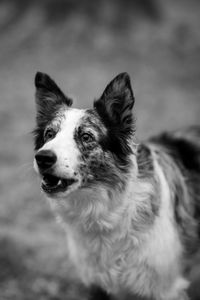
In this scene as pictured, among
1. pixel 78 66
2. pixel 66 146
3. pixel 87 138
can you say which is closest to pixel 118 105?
pixel 87 138

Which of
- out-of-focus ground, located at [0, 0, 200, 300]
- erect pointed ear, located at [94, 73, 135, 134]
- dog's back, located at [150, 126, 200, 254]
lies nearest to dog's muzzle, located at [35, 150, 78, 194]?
erect pointed ear, located at [94, 73, 135, 134]

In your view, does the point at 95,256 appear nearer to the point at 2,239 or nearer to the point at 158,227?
the point at 158,227

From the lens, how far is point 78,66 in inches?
542

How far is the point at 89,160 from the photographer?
3680 mm

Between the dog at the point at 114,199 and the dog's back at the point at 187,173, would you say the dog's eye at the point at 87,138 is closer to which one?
the dog at the point at 114,199

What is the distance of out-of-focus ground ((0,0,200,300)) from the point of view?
7.17m

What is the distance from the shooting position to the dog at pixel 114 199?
372cm

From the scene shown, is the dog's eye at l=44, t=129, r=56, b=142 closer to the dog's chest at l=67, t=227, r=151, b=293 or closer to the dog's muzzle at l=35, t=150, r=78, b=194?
the dog's muzzle at l=35, t=150, r=78, b=194

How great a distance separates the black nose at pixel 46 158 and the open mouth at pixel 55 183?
0.61 ft

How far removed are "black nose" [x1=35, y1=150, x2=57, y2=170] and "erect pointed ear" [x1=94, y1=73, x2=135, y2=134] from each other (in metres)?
0.84

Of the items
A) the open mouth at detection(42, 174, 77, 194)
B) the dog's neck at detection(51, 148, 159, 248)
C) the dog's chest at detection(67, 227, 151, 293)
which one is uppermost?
the open mouth at detection(42, 174, 77, 194)

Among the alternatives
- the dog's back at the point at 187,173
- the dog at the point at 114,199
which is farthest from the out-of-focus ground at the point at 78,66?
the dog's back at the point at 187,173

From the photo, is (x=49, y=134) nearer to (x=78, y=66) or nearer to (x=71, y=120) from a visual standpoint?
(x=71, y=120)

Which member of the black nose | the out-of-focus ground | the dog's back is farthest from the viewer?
the out-of-focus ground
